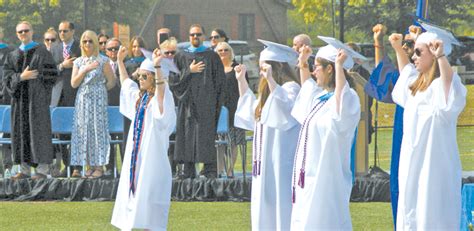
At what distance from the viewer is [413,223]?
38.1ft

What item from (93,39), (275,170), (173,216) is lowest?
(173,216)

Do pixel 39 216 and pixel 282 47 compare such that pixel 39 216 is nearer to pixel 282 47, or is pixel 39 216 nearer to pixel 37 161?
pixel 37 161

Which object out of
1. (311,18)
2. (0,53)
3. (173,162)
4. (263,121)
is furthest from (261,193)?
(311,18)

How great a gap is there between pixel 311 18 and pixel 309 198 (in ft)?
40.5

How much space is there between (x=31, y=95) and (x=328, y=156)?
776 cm

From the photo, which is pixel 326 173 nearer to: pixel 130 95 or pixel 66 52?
pixel 130 95

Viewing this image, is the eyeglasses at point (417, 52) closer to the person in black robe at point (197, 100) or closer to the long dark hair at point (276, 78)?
the long dark hair at point (276, 78)

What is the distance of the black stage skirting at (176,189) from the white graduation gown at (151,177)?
14.8ft

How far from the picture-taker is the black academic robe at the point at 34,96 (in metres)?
18.9

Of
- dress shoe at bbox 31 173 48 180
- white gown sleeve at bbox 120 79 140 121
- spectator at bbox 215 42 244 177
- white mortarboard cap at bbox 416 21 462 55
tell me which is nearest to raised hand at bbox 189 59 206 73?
spectator at bbox 215 42 244 177

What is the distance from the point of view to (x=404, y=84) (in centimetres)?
1197

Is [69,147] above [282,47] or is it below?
below

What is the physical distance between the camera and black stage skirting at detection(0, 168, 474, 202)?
18219 millimetres

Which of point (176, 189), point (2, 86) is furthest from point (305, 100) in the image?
point (2, 86)
